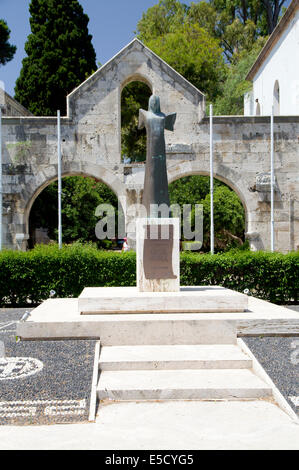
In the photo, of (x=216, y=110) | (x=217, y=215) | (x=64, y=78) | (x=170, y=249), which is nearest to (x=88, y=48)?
(x=64, y=78)

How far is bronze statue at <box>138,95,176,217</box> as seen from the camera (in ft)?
27.2

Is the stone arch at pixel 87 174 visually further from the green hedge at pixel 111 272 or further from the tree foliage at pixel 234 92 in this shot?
the tree foliage at pixel 234 92

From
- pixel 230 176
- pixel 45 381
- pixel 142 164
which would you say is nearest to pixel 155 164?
pixel 45 381

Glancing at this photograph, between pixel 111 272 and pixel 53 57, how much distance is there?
70.4ft

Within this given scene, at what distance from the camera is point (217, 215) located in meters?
20.8

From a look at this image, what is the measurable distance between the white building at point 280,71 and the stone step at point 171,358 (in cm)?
1422

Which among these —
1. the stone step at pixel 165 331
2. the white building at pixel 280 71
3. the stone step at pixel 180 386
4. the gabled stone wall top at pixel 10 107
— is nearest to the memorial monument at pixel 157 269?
the stone step at pixel 165 331

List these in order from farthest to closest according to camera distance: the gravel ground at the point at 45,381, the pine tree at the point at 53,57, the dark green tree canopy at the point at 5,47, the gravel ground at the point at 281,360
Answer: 1. the pine tree at the point at 53,57
2. the dark green tree canopy at the point at 5,47
3. the gravel ground at the point at 281,360
4. the gravel ground at the point at 45,381

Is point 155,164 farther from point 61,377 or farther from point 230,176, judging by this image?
point 230,176

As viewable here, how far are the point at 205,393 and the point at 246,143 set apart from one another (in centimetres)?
1163

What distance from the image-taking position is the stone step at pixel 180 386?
16.4 ft

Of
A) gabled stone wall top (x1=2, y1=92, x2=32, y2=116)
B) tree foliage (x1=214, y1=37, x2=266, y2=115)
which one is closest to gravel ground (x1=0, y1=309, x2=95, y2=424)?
gabled stone wall top (x1=2, y1=92, x2=32, y2=116)

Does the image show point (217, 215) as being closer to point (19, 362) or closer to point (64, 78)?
point (64, 78)

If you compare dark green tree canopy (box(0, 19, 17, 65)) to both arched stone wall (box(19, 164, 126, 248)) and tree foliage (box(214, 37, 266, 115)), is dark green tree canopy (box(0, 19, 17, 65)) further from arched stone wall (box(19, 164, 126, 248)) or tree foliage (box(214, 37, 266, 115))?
tree foliage (box(214, 37, 266, 115))
